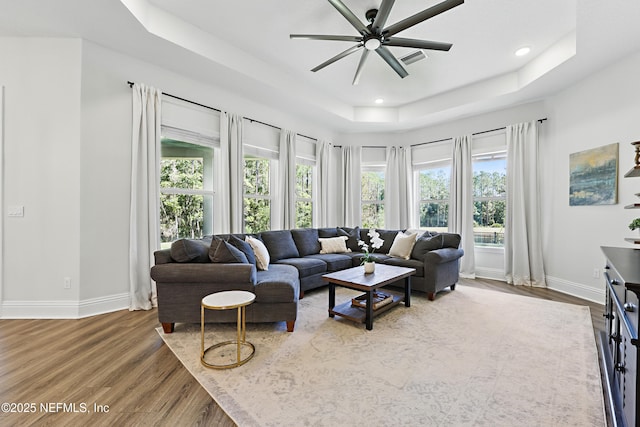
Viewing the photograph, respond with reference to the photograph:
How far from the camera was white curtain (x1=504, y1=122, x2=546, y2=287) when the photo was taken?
4492mm

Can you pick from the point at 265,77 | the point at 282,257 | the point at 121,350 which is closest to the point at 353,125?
the point at 265,77

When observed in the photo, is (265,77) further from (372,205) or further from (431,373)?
(431,373)

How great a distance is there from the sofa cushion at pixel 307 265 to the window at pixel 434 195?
296 cm

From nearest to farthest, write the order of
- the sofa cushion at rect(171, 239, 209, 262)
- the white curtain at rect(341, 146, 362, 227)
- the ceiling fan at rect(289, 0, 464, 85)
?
the ceiling fan at rect(289, 0, 464, 85)
the sofa cushion at rect(171, 239, 209, 262)
the white curtain at rect(341, 146, 362, 227)

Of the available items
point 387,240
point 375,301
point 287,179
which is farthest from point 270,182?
point 375,301

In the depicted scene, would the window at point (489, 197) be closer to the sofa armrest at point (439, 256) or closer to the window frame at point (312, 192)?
the sofa armrest at point (439, 256)

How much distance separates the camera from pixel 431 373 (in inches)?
79.3

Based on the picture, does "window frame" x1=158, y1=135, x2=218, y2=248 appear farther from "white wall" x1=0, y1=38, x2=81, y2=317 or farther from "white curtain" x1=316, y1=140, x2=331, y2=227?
"white curtain" x1=316, y1=140, x2=331, y2=227

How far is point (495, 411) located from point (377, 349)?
91 cm

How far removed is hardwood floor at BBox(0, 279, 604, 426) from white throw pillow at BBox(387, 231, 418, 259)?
216 centimetres

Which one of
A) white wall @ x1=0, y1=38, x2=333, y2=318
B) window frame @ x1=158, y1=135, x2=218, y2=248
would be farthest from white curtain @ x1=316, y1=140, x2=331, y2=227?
white wall @ x1=0, y1=38, x2=333, y2=318

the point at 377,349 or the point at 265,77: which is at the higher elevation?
the point at 265,77

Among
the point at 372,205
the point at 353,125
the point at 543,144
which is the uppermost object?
the point at 353,125

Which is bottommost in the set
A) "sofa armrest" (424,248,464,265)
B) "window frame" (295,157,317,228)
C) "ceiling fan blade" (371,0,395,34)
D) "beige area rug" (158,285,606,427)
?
"beige area rug" (158,285,606,427)
